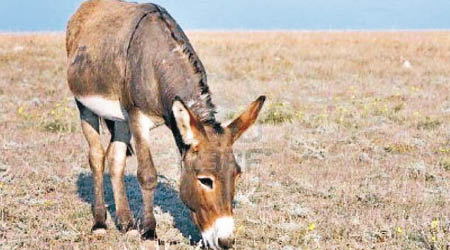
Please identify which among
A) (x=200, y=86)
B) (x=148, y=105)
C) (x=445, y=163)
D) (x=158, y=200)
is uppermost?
(x=200, y=86)

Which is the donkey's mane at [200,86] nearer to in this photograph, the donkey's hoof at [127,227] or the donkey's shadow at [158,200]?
the donkey's shadow at [158,200]

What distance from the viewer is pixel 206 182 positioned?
4605 mm

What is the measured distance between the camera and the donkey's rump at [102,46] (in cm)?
588

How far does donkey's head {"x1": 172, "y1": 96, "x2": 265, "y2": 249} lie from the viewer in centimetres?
446

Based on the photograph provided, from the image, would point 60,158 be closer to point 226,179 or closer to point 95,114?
point 95,114

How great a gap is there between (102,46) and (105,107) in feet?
2.31

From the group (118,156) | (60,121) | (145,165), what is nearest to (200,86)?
(145,165)

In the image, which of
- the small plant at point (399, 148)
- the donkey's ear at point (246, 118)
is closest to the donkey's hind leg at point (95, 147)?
the donkey's ear at point (246, 118)

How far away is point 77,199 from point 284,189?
2860mm

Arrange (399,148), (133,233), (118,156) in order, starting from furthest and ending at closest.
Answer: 1. (399,148)
2. (118,156)
3. (133,233)

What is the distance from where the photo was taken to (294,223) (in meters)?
6.28

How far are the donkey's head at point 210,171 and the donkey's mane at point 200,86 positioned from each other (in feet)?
Answer: 0.35

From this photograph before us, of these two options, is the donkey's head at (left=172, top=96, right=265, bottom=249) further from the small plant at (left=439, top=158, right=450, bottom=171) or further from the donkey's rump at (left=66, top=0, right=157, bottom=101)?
the small plant at (left=439, top=158, right=450, bottom=171)

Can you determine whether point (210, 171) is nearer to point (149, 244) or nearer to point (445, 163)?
point (149, 244)
